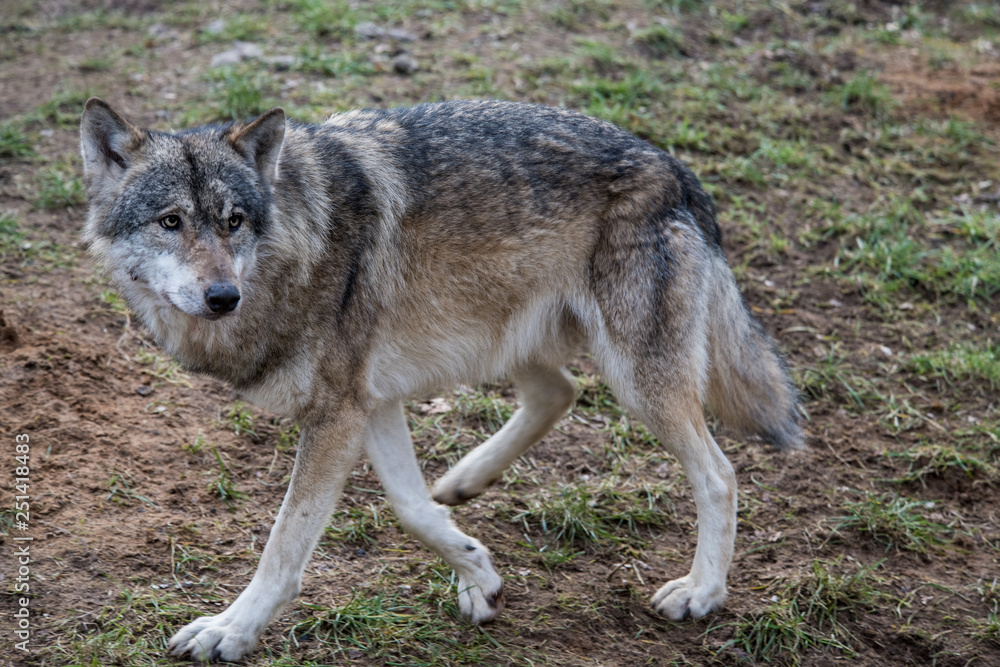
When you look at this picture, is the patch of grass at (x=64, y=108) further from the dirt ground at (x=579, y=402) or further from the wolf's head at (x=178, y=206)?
the wolf's head at (x=178, y=206)

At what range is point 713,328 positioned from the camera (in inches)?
176

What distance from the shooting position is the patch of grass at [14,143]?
6.69 metres

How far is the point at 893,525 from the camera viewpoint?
15.9 feet

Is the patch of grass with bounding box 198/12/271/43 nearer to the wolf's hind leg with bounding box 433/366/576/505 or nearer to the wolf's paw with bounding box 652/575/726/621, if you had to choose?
the wolf's hind leg with bounding box 433/366/576/505

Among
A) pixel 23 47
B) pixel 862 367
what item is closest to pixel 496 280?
pixel 862 367

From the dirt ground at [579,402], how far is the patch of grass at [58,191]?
0.8 inches

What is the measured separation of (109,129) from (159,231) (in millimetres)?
481

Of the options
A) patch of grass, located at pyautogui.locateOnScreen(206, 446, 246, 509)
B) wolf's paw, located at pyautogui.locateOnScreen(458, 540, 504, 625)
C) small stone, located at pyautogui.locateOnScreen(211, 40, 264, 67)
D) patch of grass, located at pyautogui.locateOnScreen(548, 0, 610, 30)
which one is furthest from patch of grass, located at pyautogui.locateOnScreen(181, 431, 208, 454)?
patch of grass, located at pyautogui.locateOnScreen(548, 0, 610, 30)

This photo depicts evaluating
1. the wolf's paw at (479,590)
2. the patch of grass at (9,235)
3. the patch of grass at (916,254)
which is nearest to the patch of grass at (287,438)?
the wolf's paw at (479,590)

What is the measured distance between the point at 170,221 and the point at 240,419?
183 centimetres

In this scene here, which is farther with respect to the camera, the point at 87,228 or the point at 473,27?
the point at 473,27

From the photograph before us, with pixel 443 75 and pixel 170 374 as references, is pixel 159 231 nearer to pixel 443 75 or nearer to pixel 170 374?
pixel 170 374

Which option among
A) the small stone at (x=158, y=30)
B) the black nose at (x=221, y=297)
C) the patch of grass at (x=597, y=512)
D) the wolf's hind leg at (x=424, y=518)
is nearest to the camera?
the black nose at (x=221, y=297)

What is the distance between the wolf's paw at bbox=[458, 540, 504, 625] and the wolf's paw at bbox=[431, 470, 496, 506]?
0.52 m
